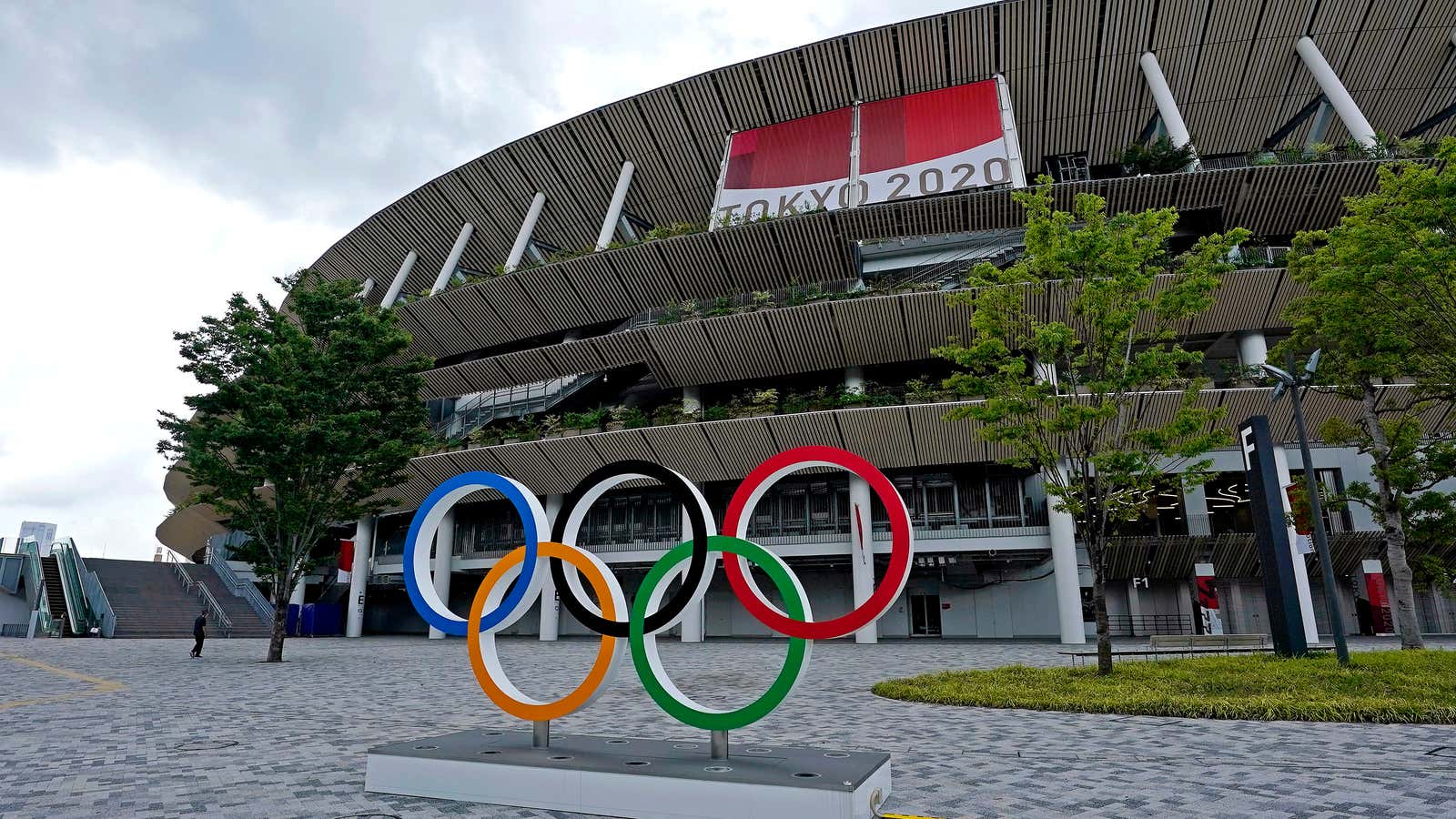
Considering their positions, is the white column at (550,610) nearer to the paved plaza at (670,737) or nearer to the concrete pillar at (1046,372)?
the paved plaza at (670,737)

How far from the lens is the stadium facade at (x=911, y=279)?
2572cm

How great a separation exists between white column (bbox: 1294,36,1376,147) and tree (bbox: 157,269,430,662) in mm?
30952

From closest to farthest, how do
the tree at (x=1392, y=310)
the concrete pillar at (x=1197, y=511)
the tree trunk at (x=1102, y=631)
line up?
the tree at (x=1392, y=310), the tree trunk at (x=1102, y=631), the concrete pillar at (x=1197, y=511)

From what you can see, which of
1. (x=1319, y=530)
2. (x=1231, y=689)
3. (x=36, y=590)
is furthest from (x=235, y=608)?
(x=1319, y=530)

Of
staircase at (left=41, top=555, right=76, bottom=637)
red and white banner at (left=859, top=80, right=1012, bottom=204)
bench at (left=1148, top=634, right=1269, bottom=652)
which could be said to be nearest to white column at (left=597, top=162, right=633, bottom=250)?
red and white banner at (left=859, top=80, right=1012, bottom=204)

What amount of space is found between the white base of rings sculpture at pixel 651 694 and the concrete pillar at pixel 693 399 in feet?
73.3

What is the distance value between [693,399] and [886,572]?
2449 cm

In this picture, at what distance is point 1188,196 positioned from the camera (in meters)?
25.4

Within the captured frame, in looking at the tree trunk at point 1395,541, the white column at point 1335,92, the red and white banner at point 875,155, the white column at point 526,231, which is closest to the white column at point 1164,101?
the white column at point 1335,92

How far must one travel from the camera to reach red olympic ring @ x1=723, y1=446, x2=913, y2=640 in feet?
19.0

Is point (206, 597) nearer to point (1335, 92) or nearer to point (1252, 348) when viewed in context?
point (1252, 348)

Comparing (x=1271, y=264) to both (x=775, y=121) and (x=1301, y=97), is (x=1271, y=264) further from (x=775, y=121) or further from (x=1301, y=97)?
(x=775, y=121)

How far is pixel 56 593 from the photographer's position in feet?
108

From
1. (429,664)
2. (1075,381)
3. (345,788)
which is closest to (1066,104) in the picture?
(1075,381)
